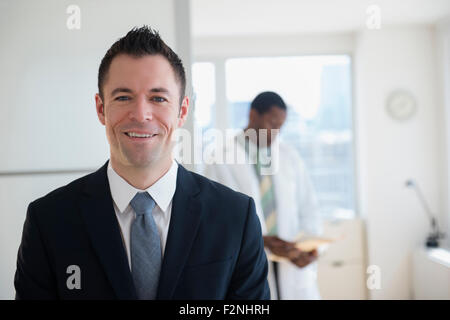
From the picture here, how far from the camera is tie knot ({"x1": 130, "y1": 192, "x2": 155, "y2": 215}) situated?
675 mm

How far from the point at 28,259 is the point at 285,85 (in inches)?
89.8

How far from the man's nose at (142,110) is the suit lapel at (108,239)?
12 cm

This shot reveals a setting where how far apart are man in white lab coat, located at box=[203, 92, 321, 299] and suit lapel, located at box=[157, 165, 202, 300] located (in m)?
0.19

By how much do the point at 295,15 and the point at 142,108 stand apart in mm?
1724

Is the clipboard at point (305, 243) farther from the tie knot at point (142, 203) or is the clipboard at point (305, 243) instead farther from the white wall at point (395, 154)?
the white wall at point (395, 154)

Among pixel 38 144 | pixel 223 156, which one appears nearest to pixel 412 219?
pixel 223 156

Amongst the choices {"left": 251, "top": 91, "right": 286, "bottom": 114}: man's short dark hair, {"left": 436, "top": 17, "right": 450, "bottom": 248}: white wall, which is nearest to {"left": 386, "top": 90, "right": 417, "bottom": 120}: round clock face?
{"left": 436, "top": 17, "right": 450, "bottom": 248}: white wall

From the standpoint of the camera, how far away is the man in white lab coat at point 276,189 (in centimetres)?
94

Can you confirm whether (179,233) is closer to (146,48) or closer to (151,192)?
(151,192)

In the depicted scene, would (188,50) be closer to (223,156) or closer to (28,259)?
(223,156)

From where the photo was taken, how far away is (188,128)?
85 cm

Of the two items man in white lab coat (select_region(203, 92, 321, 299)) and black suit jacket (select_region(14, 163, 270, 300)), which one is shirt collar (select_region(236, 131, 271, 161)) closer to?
man in white lab coat (select_region(203, 92, 321, 299))

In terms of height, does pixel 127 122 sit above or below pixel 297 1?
below

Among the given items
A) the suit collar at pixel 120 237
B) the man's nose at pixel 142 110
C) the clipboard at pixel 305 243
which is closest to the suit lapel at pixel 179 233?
the suit collar at pixel 120 237
